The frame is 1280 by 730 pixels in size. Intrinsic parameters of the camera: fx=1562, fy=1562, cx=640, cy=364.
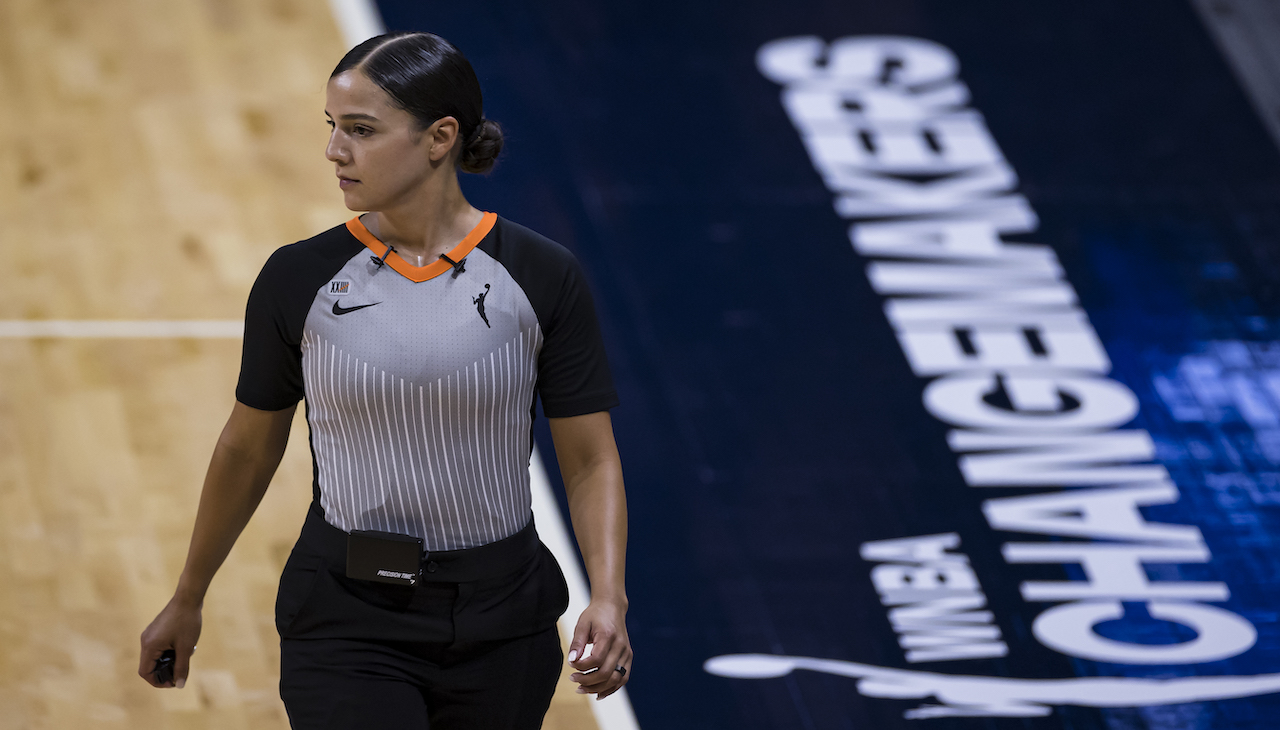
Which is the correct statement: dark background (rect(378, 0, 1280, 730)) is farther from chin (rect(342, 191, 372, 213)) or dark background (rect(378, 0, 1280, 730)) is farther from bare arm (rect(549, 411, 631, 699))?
chin (rect(342, 191, 372, 213))

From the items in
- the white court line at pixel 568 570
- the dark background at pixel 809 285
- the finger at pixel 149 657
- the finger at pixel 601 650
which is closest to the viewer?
the finger at pixel 601 650

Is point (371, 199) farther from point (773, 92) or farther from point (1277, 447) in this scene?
point (773, 92)

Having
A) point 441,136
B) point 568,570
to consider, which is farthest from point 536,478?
point 441,136

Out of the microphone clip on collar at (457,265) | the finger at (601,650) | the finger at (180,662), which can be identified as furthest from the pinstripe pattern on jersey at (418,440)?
the finger at (180,662)

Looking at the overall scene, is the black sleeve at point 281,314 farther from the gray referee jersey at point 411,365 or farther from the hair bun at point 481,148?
the hair bun at point 481,148

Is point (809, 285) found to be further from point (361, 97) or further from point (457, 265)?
point (361, 97)

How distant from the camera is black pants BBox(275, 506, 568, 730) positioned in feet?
6.15

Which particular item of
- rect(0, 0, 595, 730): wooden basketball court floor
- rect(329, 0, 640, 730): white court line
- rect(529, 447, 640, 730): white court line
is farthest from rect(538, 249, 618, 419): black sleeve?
rect(529, 447, 640, 730): white court line

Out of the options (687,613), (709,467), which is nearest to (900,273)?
(709,467)

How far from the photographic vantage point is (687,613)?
3535 millimetres

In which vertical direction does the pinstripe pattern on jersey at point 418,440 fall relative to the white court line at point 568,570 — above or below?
above

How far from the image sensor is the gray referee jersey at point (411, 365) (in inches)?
73.8

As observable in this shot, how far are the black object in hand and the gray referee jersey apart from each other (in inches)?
13.2

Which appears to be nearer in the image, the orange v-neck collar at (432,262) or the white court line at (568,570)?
the orange v-neck collar at (432,262)
